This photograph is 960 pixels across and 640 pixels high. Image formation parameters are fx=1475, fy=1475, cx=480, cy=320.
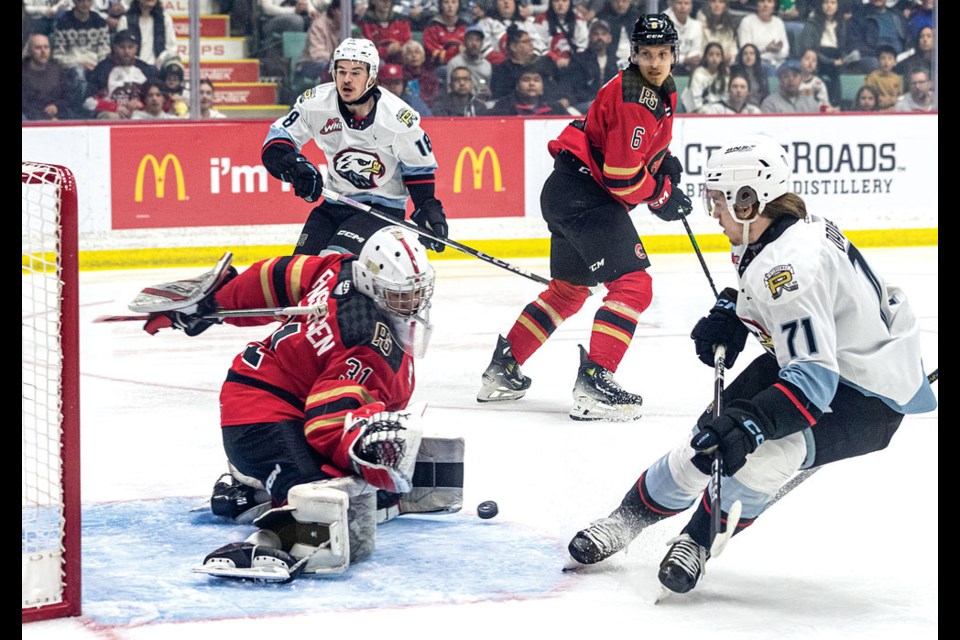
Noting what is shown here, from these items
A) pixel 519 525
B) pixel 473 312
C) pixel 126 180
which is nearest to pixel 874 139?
pixel 473 312

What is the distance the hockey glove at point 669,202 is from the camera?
4980 mm

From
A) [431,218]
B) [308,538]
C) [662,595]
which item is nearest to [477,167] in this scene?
[431,218]

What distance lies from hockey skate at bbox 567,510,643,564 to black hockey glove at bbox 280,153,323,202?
6.60ft

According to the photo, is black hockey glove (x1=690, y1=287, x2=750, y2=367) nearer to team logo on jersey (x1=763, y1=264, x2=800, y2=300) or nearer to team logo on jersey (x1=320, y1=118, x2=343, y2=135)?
team logo on jersey (x1=763, y1=264, x2=800, y2=300)

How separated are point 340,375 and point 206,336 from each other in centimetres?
320

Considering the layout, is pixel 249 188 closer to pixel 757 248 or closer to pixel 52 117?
pixel 52 117

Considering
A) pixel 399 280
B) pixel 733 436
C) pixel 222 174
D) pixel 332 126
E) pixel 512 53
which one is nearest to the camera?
pixel 733 436

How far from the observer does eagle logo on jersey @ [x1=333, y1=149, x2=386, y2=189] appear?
4918 mm

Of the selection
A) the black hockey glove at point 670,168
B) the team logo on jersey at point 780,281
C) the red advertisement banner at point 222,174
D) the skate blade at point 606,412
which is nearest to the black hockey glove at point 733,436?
the team logo on jersey at point 780,281

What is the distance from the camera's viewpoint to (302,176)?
186 inches

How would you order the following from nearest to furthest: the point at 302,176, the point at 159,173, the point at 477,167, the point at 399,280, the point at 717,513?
the point at 717,513 < the point at 399,280 < the point at 302,176 < the point at 159,173 < the point at 477,167

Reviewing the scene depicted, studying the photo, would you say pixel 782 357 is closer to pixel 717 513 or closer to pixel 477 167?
pixel 717 513

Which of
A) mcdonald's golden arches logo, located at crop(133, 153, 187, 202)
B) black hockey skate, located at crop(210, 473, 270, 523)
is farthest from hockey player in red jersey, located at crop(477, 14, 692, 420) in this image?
mcdonald's golden arches logo, located at crop(133, 153, 187, 202)

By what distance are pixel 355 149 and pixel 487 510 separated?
184cm
